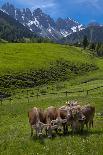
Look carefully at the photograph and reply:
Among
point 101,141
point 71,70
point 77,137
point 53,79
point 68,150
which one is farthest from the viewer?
point 71,70

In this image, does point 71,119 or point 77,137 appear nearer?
point 77,137

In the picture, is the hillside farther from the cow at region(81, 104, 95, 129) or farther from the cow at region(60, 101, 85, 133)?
the cow at region(60, 101, 85, 133)

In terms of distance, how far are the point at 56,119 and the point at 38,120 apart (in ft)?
5.03

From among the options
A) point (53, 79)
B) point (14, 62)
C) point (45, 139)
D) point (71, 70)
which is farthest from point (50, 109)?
point (71, 70)

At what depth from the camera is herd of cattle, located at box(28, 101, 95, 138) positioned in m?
26.2

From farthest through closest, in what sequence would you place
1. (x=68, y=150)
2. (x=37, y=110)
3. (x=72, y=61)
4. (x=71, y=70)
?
1. (x=72, y=61)
2. (x=71, y=70)
3. (x=37, y=110)
4. (x=68, y=150)

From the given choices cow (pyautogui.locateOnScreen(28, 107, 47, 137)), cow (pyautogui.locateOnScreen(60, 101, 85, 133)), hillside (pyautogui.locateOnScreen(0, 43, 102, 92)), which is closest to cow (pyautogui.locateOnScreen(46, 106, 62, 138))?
cow (pyautogui.locateOnScreen(28, 107, 47, 137))

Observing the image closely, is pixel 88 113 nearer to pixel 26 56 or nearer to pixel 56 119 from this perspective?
pixel 56 119

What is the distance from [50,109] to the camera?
2777cm

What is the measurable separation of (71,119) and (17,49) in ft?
425

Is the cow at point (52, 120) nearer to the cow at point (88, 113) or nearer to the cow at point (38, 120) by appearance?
the cow at point (38, 120)

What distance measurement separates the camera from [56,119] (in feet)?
89.6

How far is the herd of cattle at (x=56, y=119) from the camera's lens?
2620 centimetres

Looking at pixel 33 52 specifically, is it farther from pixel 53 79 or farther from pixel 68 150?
pixel 68 150
